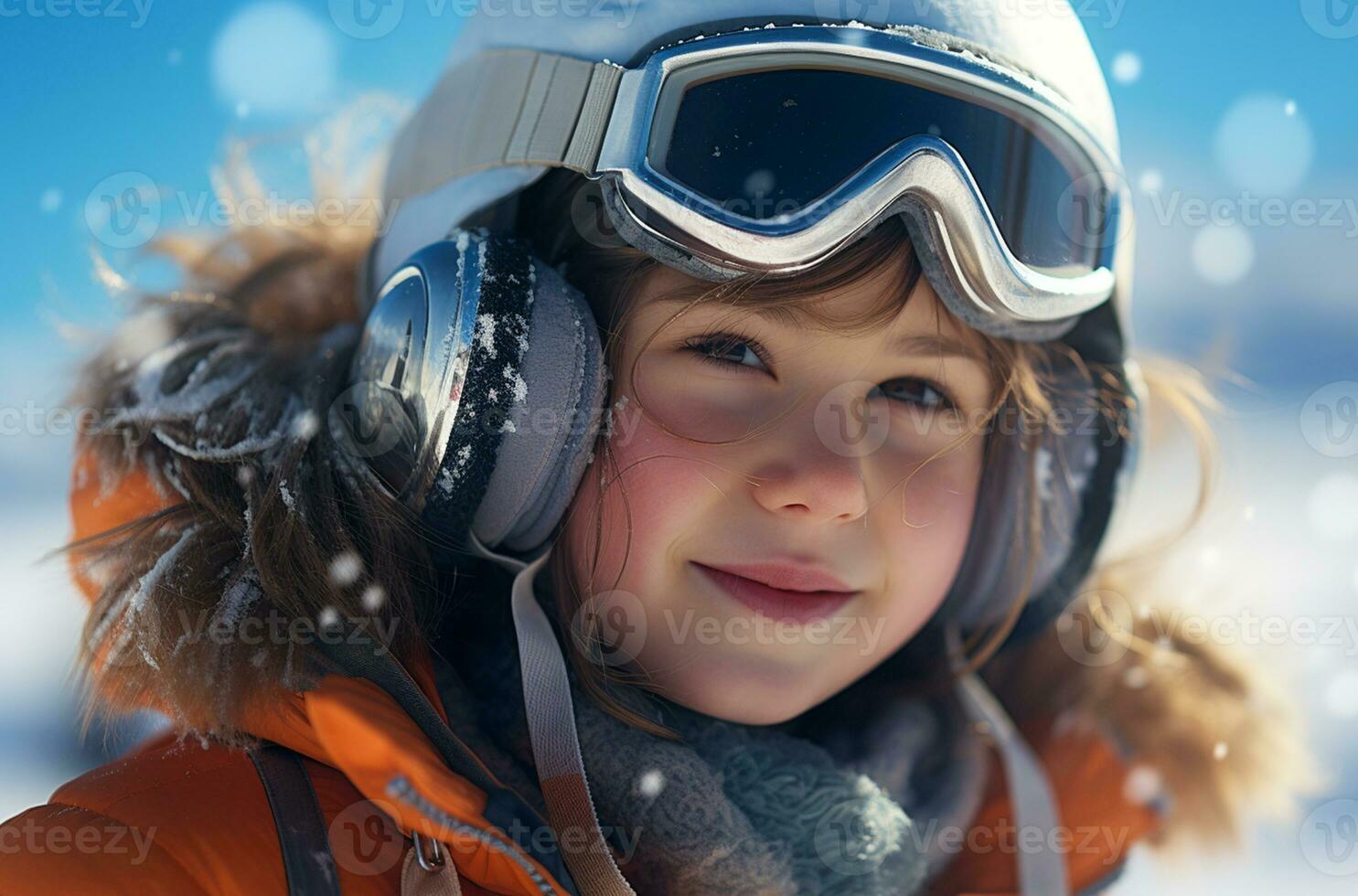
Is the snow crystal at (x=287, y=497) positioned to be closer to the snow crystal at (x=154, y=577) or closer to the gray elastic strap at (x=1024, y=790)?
the snow crystal at (x=154, y=577)

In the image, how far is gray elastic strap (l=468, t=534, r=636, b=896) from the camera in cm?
111

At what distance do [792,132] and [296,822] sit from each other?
3.37 ft

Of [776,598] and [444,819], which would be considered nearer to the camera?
[444,819]

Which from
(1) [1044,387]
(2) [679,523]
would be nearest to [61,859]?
(2) [679,523]

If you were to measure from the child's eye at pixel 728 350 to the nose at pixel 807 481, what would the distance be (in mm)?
105

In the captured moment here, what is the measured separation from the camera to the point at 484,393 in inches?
44.4

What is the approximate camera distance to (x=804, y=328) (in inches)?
48.4

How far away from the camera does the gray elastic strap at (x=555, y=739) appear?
1.11m

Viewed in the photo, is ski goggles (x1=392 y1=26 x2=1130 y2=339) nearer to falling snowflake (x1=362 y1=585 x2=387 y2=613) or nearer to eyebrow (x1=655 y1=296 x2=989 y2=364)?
eyebrow (x1=655 y1=296 x2=989 y2=364)

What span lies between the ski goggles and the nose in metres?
0.24

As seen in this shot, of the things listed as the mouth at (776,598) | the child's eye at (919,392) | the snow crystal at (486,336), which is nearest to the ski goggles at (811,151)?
the child's eye at (919,392)

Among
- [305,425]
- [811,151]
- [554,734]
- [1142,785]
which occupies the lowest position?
[1142,785]

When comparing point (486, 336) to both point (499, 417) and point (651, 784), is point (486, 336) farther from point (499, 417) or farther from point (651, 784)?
point (651, 784)

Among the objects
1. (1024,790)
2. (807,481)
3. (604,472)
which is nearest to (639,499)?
(604,472)
